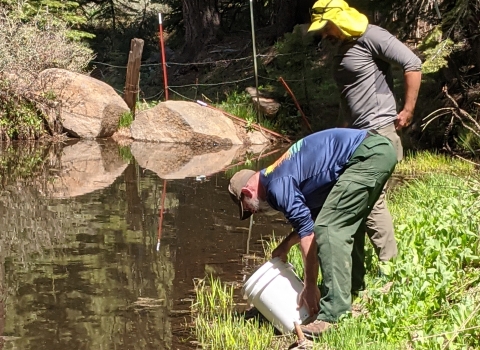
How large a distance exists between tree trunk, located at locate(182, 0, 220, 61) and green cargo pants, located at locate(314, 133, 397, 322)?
21.4 metres

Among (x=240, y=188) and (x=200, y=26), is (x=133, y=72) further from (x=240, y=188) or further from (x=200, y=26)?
(x=240, y=188)

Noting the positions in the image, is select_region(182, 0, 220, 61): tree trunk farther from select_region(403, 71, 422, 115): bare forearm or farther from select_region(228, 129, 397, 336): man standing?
select_region(228, 129, 397, 336): man standing

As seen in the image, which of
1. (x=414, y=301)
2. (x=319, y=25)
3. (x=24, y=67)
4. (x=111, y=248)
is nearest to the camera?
(x=414, y=301)

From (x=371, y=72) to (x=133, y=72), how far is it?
13381mm

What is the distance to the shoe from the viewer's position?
188 inches

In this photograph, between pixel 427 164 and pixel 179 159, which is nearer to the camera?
pixel 427 164

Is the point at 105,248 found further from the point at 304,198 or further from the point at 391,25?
the point at 391,25

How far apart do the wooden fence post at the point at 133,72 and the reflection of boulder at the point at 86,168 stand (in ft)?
6.43

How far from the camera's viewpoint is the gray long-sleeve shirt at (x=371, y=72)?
5.76 meters

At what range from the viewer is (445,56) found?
1090cm

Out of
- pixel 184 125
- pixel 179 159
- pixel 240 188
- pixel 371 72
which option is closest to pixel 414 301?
pixel 240 188

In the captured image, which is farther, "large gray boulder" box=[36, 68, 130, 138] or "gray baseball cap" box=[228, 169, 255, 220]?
"large gray boulder" box=[36, 68, 130, 138]

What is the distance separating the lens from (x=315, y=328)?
479 centimetres

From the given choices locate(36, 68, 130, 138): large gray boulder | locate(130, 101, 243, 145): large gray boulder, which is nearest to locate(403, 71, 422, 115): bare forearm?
locate(130, 101, 243, 145): large gray boulder
